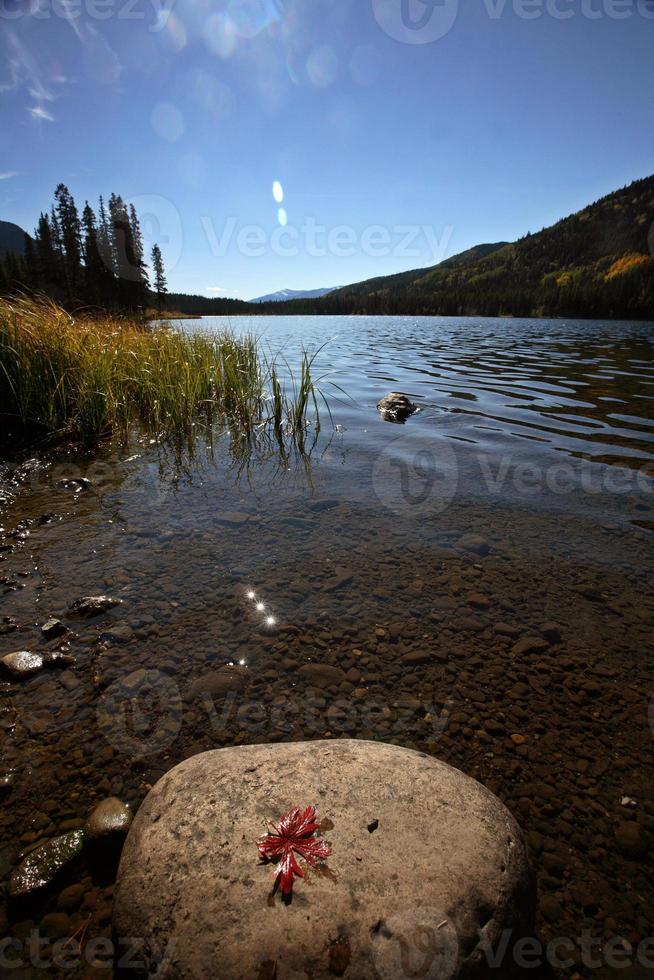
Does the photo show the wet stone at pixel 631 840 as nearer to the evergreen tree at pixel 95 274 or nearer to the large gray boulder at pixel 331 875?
the large gray boulder at pixel 331 875

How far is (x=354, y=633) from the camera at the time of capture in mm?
3166

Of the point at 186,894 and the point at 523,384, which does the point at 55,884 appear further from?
the point at 523,384

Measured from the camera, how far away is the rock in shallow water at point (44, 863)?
165 cm

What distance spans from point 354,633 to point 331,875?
169 centimetres

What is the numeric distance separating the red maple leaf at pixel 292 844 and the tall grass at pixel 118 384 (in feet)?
21.0

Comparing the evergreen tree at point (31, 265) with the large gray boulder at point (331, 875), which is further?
the evergreen tree at point (31, 265)

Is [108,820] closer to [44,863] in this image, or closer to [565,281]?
[44,863]

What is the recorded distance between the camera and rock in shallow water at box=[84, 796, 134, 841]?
1.83m

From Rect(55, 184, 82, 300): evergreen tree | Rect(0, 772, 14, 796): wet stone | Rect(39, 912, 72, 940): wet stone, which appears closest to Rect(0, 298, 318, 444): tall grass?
Rect(0, 772, 14, 796): wet stone

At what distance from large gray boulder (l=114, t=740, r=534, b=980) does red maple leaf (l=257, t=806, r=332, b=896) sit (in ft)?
0.10

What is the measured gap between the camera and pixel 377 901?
4.73 ft

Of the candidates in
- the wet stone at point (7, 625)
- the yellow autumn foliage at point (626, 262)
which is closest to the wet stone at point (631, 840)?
the wet stone at point (7, 625)

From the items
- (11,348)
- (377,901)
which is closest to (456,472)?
(377,901)

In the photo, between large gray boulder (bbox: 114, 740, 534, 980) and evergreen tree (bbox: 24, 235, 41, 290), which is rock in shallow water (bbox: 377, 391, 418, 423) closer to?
large gray boulder (bbox: 114, 740, 534, 980)
